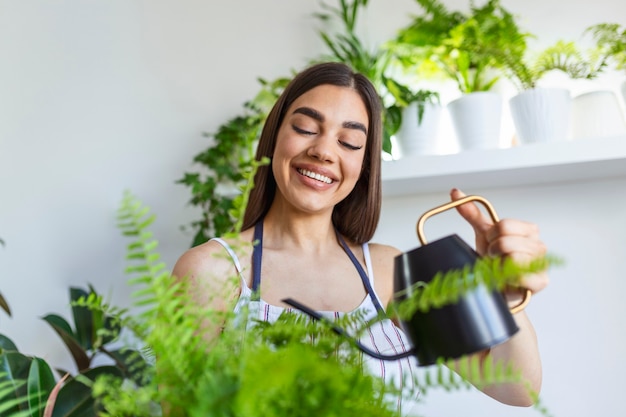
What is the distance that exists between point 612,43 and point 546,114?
0.25 metres

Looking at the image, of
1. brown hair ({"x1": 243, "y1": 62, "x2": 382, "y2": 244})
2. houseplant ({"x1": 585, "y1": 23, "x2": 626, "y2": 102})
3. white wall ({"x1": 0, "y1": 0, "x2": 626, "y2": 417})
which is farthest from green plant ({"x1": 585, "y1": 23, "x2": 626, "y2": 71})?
brown hair ({"x1": 243, "y1": 62, "x2": 382, "y2": 244})

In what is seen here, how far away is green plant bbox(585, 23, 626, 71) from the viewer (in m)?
1.44

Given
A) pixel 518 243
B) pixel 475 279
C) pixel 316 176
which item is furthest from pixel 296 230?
pixel 475 279

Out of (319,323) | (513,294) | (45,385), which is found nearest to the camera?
(319,323)

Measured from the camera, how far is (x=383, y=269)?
1.34 meters

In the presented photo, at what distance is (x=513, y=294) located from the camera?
0.65 m

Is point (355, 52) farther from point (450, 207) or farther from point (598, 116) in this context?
point (450, 207)

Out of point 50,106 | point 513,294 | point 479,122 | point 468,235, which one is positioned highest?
point 50,106

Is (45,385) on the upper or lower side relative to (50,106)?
lower

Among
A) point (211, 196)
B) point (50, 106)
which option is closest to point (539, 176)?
point (211, 196)

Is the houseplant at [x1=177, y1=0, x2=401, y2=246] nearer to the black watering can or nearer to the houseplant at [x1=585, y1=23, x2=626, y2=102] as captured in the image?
the houseplant at [x1=585, y1=23, x2=626, y2=102]

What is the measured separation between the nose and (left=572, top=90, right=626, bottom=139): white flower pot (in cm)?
68

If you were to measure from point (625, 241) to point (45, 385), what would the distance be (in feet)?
4.57

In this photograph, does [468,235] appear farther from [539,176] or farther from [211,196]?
[211,196]
